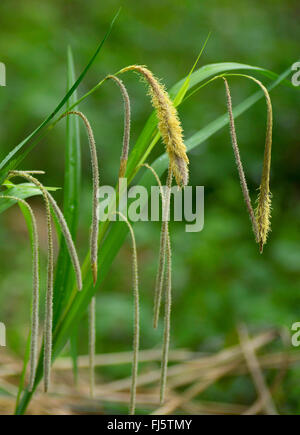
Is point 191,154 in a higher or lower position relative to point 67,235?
higher

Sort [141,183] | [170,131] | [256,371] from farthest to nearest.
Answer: [256,371] < [141,183] < [170,131]

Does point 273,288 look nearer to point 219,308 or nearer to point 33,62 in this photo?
point 219,308

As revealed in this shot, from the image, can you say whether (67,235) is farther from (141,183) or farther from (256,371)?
(256,371)

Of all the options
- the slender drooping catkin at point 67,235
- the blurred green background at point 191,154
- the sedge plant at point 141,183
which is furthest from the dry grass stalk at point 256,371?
the slender drooping catkin at point 67,235

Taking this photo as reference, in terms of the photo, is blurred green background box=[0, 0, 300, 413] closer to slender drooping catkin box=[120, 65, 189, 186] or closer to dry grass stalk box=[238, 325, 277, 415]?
dry grass stalk box=[238, 325, 277, 415]

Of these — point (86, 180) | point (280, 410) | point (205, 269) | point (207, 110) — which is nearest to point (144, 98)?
point (207, 110)

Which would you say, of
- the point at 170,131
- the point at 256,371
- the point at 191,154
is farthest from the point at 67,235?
the point at 191,154

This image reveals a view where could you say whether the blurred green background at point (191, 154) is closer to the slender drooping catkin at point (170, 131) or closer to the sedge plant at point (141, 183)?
the sedge plant at point (141, 183)

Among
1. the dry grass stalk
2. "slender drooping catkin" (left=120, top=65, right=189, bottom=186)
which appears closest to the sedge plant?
"slender drooping catkin" (left=120, top=65, right=189, bottom=186)

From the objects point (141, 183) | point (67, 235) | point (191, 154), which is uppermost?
point (191, 154)
